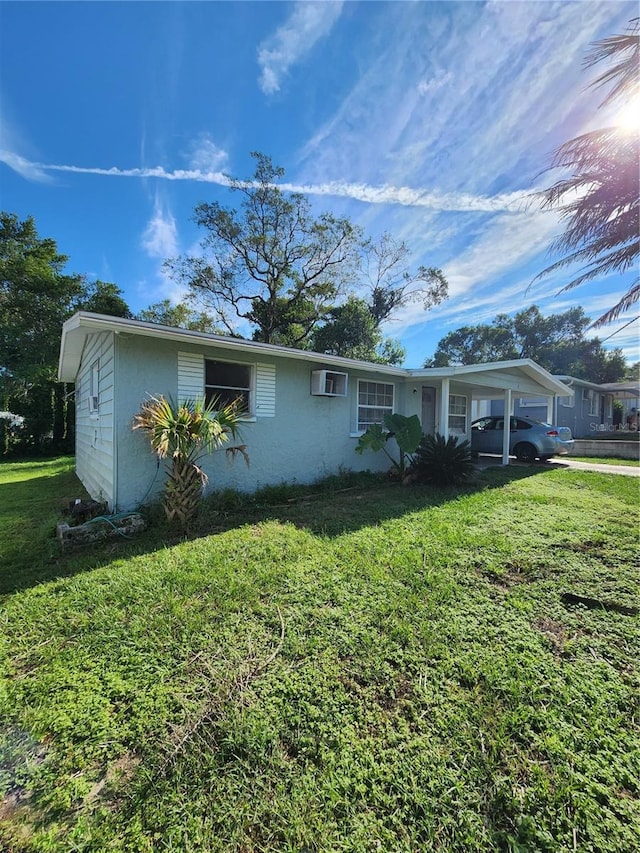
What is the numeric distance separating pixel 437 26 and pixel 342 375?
630 cm

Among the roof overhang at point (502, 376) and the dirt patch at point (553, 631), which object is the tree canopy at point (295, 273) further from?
the dirt patch at point (553, 631)

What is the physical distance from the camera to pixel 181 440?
477cm

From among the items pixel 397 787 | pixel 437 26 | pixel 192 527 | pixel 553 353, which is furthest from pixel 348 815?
pixel 553 353

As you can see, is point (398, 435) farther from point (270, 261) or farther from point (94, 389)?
point (270, 261)

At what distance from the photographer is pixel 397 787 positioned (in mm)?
1630

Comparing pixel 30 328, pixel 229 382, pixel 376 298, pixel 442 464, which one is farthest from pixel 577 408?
pixel 30 328

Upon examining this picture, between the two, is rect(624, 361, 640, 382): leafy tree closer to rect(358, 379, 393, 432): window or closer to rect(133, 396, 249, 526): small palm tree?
rect(358, 379, 393, 432): window

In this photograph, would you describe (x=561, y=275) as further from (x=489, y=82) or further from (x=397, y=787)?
(x=397, y=787)

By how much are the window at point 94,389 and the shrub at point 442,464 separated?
6.82m

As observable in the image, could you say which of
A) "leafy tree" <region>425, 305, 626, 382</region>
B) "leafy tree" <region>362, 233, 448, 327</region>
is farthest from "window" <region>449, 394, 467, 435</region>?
"leafy tree" <region>425, 305, 626, 382</region>

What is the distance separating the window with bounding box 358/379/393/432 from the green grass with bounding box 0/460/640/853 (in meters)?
5.17

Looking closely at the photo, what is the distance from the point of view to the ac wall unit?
7563 mm

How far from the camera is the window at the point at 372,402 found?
9.11 metres

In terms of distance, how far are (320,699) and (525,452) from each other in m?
12.1
